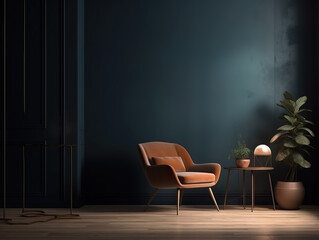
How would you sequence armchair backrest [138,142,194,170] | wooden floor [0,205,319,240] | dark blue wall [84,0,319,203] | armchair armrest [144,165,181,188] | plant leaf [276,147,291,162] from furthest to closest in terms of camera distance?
dark blue wall [84,0,319,203] < armchair backrest [138,142,194,170] < plant leaf [276,147,291,162] < armchair armrest [144,165,181,188] < wooden floor [0,205,319,240]

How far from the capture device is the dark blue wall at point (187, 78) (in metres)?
7.41

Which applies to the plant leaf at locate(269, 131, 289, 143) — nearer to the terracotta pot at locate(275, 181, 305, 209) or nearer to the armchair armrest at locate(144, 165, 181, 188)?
the terracotta pot at locate(275, 181, 305, 209)

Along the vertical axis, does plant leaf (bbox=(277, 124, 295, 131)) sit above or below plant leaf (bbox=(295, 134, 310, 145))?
above

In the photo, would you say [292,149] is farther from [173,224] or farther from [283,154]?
[173,224]

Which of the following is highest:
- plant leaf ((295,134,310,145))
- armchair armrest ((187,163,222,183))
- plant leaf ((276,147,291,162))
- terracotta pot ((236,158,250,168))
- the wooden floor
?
plant leaf ((295,134,310,145))

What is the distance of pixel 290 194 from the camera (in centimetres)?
681

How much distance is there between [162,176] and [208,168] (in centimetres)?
64

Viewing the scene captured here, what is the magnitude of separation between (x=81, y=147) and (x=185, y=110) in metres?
1.42

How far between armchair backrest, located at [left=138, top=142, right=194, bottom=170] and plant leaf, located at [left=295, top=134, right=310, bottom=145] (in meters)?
1.31

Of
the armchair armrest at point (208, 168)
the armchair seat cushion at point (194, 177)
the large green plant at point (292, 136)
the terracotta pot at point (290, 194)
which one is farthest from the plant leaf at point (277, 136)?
the armchair seat cushion at point (194, 177)

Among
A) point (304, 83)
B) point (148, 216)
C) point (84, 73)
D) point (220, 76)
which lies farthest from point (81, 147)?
point (304, 83)

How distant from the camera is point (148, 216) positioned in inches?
247

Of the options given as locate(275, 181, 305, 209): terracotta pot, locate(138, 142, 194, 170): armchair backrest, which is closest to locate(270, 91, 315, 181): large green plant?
locate(275, 181, 305, 209): terracotta pot

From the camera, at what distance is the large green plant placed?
6.85 metres
